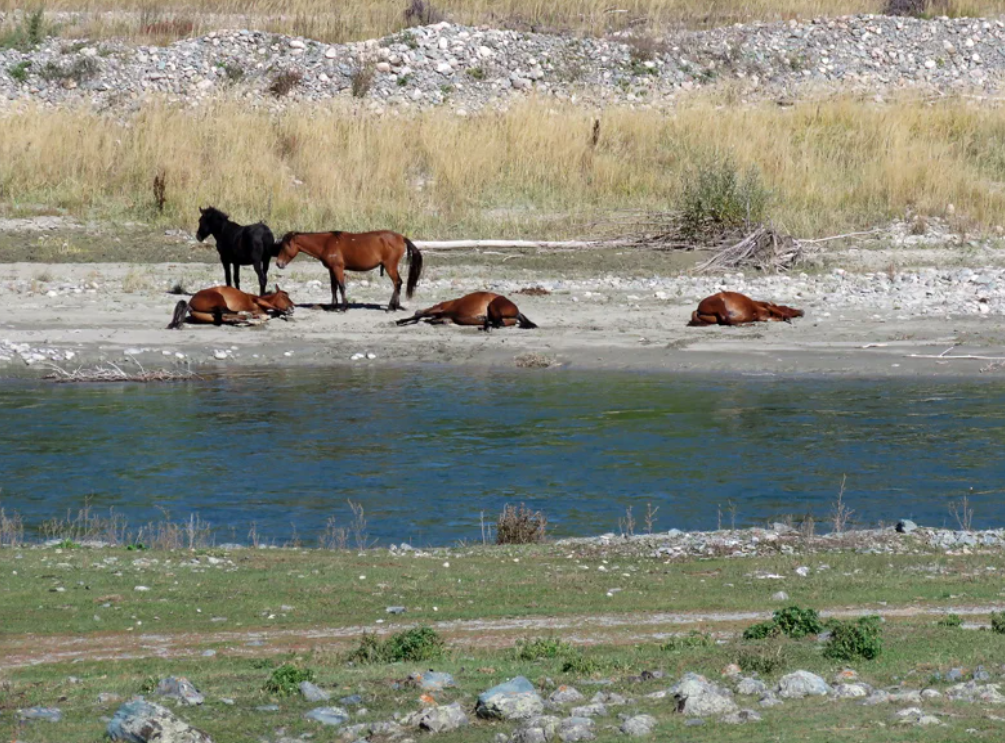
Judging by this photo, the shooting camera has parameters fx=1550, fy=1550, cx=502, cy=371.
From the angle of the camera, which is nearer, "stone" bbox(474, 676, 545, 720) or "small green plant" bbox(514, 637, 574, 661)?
"stone" bbox(474, 676, 545, 720)

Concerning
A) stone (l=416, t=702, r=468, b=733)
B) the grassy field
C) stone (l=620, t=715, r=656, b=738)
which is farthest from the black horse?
stone (l=620, t=715, r=656, b=738)

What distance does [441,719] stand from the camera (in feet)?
18.9

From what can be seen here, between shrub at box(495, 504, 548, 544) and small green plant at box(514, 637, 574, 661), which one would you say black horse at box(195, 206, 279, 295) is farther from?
small green plant at box(514, 637, 574, 661)

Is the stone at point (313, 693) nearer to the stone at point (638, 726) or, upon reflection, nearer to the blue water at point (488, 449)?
the stone at point (638, 726)

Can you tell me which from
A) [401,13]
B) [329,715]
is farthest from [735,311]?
[401,13]

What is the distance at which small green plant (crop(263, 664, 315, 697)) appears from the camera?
20.9ft

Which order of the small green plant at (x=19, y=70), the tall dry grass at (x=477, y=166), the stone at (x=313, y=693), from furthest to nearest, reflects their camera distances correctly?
the small green plant at (x=19, y=70), the tall dry grass at (x=477, y=166), the stone at (x=313, y=693)

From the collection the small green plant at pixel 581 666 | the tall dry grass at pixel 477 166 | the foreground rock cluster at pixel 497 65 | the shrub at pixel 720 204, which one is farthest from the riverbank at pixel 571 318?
the small green plant at pixel 581 666

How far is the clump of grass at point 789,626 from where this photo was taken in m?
7.38

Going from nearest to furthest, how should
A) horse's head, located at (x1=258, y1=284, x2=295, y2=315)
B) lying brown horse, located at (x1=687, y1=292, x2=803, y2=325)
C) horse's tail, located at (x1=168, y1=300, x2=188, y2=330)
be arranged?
1. lying brown horse, located at (x1=687, y1=292, x2=803, y2=325)
2. horse's tail, located at (x1=168, y1=300, x2=188, y2=330)
3. horse's head, located at (x1=258, y1=284, x2=295, y2=315)

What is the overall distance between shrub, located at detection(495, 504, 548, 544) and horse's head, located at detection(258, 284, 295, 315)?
382 inches

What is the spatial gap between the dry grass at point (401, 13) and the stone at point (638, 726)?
33622 millimetres

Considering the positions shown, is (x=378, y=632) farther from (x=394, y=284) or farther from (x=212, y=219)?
(x=212, y=219)

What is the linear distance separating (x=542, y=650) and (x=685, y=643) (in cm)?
70
